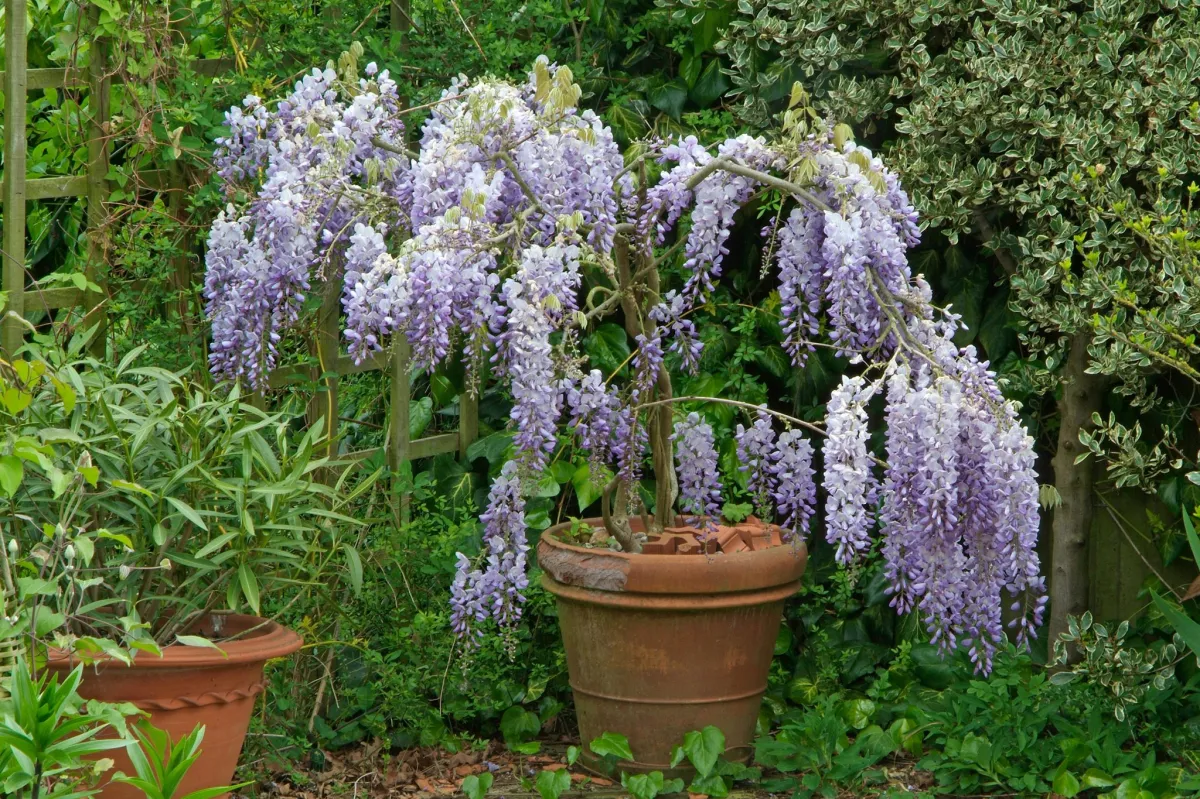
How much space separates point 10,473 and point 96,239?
1.07m

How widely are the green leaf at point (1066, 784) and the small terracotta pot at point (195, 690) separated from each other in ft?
5.52

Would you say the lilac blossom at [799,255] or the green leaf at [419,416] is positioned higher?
the lilac blossom at [799,255]

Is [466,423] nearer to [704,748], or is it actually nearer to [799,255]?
[704,748]

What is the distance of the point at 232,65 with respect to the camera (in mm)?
3574

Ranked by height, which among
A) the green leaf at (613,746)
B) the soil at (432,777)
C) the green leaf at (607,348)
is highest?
the green leaf at (607,348)

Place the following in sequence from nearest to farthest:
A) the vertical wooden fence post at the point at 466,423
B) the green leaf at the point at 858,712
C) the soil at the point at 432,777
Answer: the soil at the point at 432,777
the green leaf at the point at 858,712
the vertical wooden fence post at the point at 466,423

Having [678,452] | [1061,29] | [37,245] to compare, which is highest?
[1061,29]

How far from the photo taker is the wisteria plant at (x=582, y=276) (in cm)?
270

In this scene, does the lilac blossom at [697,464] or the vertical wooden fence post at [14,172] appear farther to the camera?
the lilac blossom at [697,464]

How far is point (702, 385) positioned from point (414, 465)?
900mm

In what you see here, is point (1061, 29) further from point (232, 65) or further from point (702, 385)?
point (232, 65)

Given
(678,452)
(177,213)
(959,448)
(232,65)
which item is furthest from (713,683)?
(232,65)

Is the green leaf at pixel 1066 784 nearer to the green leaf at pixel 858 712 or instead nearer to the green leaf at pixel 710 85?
the green leaf at pixel 858 712

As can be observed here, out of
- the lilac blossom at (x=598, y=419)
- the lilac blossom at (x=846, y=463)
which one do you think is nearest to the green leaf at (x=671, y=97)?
the lilac blossom at (x=598, y=419)
